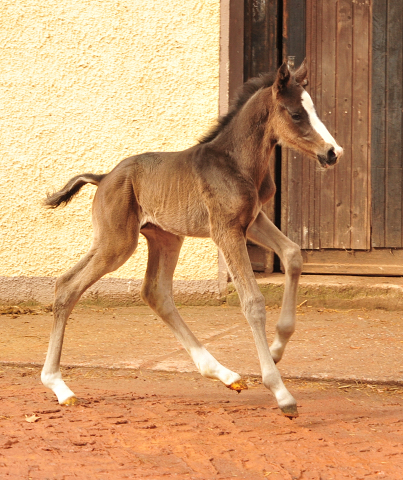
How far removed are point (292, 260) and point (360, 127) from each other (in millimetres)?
3698

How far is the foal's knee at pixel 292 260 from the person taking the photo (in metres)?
4.25

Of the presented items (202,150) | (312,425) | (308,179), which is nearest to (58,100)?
(308,179)

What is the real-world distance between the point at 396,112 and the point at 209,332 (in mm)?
3247

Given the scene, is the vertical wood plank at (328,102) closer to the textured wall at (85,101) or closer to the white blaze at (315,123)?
the textured wall at (85,101)

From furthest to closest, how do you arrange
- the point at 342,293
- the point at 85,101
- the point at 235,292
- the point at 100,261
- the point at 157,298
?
the point at 85,101
the point at 235,292
the point at 342,293
the point at 157,298
the point at 100,261

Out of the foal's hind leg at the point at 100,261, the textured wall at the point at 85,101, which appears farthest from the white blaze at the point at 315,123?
the textured wall at the point at 85,101

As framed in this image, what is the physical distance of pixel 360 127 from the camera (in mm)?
7508

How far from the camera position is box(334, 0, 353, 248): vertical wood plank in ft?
24.4

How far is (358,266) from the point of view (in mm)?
7527

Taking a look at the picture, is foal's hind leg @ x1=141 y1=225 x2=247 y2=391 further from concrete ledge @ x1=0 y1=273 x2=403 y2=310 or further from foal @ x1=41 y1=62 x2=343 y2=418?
concrete ledge @ x1=0 y1=273 x2=403 y2=310

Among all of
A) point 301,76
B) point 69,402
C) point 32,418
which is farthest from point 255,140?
point 32,418

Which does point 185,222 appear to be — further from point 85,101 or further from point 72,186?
point 85,101

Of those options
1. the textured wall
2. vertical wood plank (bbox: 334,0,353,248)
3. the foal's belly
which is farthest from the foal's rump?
vertical wood plank (bbox: 334,0,353,248)

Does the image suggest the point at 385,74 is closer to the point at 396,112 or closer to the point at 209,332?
the point at 396,112
